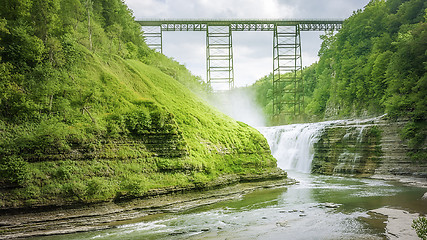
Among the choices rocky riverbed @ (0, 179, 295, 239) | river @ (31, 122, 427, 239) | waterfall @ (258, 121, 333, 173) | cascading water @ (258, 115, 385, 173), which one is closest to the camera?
river @ (31, 122, 427, 239)

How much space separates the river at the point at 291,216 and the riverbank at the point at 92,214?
0.48 meters

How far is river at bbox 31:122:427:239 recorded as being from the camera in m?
10.4

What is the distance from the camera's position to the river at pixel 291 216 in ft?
34.1

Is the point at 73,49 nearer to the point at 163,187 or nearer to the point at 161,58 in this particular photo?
the point at 163,187

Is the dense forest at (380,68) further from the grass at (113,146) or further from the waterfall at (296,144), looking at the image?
the grass at (113,146)

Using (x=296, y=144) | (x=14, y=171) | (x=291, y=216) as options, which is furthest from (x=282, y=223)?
(x=296, y=144)

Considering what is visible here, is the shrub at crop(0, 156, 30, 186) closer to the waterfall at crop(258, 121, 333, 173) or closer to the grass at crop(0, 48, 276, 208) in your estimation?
the grass at crop(0, 48, 276, 208)

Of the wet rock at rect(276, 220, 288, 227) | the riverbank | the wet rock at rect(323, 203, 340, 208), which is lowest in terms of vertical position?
the wet rock at rect(323, 203, 340, 208)

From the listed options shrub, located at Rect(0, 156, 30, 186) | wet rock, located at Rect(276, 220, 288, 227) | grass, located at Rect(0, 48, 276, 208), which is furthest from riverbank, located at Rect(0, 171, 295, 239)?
wet rock, located at Rect(276, 220, 288, 227)

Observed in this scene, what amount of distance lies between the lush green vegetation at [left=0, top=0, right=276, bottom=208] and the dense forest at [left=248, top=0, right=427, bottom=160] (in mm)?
12141

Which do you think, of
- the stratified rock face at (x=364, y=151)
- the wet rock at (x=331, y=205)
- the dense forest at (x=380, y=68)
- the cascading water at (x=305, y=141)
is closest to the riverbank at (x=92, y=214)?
the wet rock at (x=331, y=205)

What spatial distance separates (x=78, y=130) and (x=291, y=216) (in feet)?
33.6

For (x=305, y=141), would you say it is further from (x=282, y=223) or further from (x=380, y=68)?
(x=282, y=223)

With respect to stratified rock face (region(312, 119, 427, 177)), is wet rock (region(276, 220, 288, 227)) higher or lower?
lower
